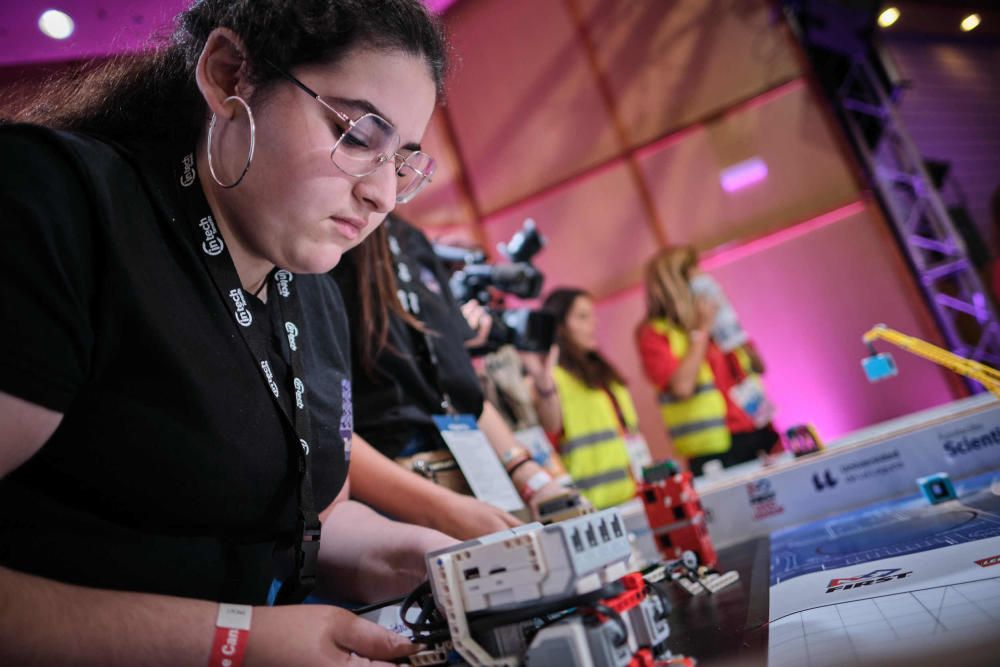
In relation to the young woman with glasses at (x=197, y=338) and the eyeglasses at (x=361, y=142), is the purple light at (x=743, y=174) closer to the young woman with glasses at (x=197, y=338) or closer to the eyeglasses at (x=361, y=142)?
the young woman with glasses at (x=197, y=338)

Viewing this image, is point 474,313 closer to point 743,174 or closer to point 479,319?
point 479,319

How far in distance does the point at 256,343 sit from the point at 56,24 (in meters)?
2.98

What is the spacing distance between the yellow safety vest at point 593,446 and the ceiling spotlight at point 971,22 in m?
4.56

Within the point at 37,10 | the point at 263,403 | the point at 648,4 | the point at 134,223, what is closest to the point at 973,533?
the point at 263,403

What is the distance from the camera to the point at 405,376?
5.28ft

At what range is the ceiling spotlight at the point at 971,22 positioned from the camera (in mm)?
5461

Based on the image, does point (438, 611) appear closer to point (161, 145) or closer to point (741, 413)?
point (161, 145)

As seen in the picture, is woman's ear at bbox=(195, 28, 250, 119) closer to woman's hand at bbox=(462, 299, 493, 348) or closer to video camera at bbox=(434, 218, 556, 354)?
woman's hand at bbox=(462, 299, 493, 348)

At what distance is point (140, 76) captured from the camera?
100 centimetres

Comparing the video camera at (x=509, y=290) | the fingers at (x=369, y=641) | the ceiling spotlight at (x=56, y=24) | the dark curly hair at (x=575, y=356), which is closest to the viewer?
the fingers at (x=369, y=641)

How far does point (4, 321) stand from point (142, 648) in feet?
1.12

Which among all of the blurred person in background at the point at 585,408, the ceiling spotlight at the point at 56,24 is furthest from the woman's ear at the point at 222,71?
the ceiling spotlight at the point at 56,24

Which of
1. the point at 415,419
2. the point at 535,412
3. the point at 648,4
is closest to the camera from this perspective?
the point at 415,419

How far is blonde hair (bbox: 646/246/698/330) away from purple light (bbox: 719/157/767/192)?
4.58 ft
